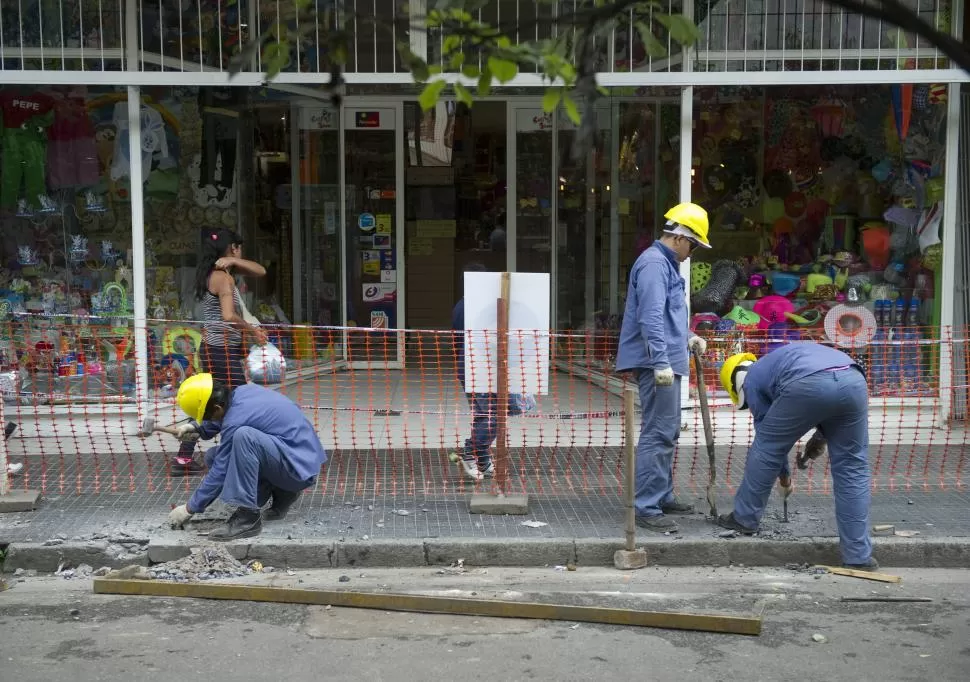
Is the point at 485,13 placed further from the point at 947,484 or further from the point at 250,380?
the point at 947,484

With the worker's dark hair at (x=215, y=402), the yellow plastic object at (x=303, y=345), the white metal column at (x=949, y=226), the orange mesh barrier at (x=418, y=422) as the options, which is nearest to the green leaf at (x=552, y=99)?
the worker's dark hair at (x=215, y=402)

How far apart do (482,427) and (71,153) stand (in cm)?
473

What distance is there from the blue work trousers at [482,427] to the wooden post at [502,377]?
1.32ft

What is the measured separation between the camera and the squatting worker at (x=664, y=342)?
21.7ft

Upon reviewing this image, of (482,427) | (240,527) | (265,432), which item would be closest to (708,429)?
(482,427)

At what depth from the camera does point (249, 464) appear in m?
6.41

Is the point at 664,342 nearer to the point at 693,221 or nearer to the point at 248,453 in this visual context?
the point at 693,221

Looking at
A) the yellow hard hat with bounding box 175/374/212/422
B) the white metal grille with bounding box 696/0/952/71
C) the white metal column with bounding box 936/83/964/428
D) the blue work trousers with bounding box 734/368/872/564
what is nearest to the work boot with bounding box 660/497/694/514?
the blue work trousers with bounding box 734/368/872/564

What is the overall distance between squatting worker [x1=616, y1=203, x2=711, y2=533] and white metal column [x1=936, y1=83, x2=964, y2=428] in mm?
3371

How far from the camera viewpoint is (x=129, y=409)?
29.8 ft

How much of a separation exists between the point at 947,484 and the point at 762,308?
8.50 ft

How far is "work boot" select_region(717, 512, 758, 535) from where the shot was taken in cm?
651

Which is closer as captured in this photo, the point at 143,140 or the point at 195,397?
the point at 195,397

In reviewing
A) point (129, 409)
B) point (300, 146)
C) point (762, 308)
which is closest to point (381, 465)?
point (129, 409)
